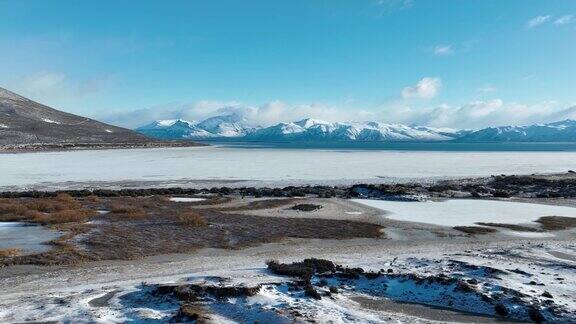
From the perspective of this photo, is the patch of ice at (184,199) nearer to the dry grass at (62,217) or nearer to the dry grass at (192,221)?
the dry grass at (62,217)

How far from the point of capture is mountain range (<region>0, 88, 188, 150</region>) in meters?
125

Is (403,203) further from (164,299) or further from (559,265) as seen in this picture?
(164,299)

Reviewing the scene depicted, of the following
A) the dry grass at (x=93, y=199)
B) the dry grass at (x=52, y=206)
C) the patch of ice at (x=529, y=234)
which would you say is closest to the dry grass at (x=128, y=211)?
the dry grass at (x=52, y=206)

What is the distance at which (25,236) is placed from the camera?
22.4 metres

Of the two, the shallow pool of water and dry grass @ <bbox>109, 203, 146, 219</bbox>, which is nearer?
the shallow pool of water

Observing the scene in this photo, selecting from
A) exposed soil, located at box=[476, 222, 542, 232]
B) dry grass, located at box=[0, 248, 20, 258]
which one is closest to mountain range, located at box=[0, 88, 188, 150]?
dry grass, located at box=[0, 248, 20, 258]

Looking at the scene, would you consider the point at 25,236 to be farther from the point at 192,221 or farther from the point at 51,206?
the point at 51,206

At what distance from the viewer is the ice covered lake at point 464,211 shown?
27.8 metres

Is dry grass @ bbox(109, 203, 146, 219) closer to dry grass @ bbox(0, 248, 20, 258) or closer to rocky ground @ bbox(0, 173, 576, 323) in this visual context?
rocky ground @ bbox(0, 173, 576, 323)

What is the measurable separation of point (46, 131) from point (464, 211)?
140895 millimetres

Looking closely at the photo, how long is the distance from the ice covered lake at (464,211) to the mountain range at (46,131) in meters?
99.7

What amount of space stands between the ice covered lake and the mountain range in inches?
3925

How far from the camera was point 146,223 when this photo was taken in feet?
84.9

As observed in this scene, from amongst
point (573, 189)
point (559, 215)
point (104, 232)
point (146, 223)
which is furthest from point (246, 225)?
point (573, 189)
